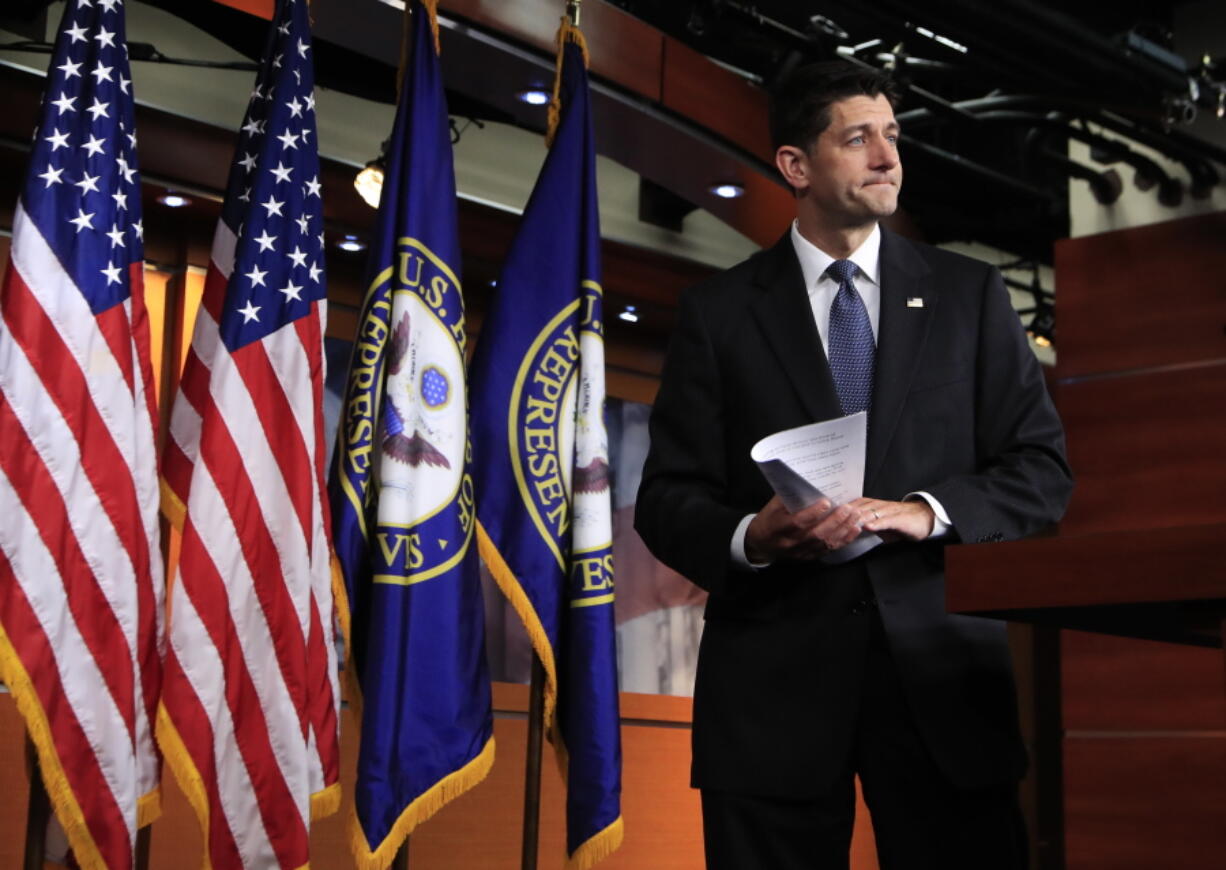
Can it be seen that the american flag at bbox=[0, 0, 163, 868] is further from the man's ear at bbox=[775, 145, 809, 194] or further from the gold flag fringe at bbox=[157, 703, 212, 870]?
the man's ear at bbox=[775, 145, 809, 194]

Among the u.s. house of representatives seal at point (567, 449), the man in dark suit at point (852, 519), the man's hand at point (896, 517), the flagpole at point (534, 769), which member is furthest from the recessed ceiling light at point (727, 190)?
the man's hand at point (896, 517)

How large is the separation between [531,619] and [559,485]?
0.96ft

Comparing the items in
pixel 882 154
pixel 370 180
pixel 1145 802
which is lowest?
pixel 1145 802

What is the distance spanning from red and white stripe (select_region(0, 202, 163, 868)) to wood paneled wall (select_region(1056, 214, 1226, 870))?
4.03m

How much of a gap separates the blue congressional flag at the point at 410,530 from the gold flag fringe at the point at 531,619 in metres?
0.08

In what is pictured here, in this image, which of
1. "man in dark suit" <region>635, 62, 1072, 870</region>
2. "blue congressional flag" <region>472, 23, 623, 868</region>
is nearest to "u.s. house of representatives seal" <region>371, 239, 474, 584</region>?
"blue congressional flag" <region>472, 23, 623, 868</region>

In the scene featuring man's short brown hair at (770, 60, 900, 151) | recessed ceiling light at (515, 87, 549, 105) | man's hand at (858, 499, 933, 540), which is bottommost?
man's hand at (858, 499, 933, 540)

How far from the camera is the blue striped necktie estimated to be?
2.16 meters

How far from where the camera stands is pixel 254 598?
9.09ft

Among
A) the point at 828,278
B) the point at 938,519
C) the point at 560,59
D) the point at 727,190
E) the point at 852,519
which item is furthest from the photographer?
the point at 727,190

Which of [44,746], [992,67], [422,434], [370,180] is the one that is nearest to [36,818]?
[44,746]

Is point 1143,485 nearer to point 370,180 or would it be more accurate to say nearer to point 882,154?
point 370,180

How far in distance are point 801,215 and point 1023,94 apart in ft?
10.1

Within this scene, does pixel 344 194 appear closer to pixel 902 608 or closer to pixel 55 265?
pixel 55 265
